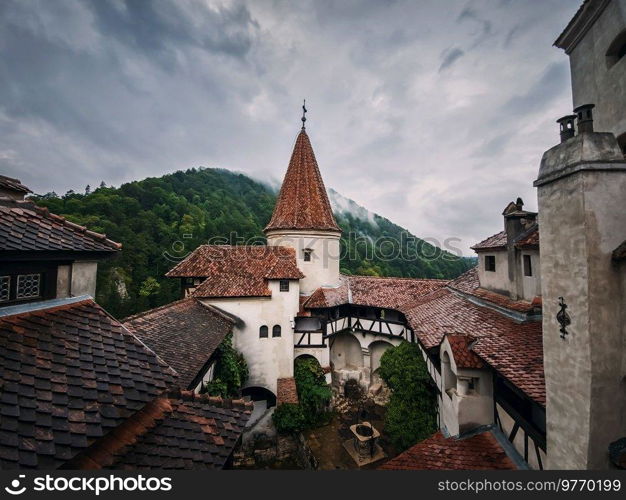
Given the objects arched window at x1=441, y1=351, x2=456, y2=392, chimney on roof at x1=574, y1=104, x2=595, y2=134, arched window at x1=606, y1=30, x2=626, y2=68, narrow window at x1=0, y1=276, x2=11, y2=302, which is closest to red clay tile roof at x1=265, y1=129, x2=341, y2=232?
arched window at x1=441, y1=351, x2=456, y2=392

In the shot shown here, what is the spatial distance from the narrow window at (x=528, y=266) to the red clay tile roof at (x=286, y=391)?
11256 mm

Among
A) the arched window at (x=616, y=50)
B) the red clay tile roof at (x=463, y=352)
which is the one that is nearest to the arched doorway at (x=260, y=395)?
the red clay tile roof at (x=463, y=352)

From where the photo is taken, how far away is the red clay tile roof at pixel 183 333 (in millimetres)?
8430

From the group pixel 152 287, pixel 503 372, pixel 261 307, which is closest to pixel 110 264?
pixel 152 287

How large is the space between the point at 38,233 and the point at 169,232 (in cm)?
3950

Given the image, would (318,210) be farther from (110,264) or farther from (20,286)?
(110,264)

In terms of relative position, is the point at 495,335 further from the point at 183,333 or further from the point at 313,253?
the point at 313,253

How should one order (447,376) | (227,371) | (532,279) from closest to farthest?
(447,376) → (532,279) → (227,371)

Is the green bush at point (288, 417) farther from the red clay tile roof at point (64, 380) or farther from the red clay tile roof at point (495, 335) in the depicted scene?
the red clay tile roof at point (64, 380)

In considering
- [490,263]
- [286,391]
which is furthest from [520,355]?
[286,391]

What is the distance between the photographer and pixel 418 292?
16.8 m

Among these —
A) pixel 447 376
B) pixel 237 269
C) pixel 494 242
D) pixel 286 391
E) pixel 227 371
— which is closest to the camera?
pixel 447 376

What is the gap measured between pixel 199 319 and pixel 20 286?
27.2 feet

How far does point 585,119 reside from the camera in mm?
3910
